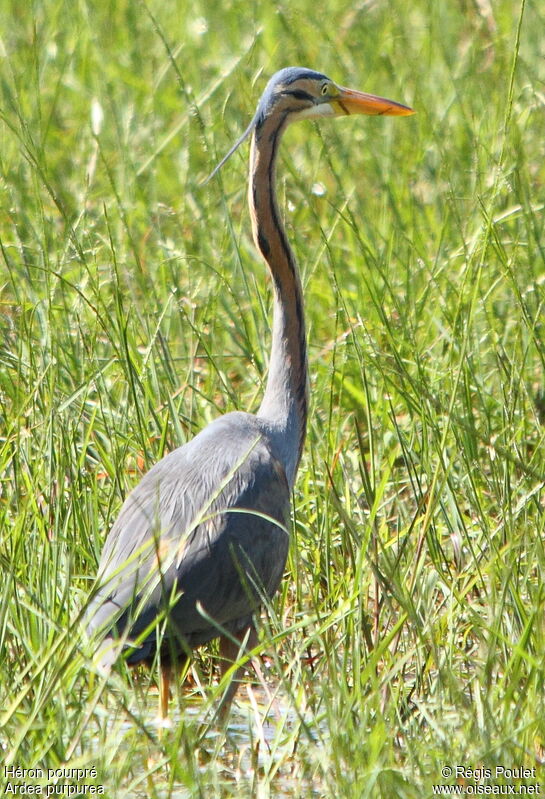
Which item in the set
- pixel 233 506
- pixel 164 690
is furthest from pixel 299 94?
pixel 164 690

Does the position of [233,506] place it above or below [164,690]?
above

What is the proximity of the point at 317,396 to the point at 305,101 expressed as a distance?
103cm

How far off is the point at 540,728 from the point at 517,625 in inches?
19.9

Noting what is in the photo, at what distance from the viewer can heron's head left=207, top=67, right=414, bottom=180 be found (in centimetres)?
364

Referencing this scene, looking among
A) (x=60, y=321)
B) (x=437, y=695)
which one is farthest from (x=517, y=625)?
(x=60, y=321)

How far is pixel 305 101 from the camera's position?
12.3ft

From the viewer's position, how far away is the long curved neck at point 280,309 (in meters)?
3.56

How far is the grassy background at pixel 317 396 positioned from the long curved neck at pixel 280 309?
12 centimetres

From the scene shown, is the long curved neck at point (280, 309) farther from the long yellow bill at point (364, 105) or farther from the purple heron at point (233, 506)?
the long yellow bill at point (364, 105)

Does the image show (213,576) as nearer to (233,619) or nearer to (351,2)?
(233,619)

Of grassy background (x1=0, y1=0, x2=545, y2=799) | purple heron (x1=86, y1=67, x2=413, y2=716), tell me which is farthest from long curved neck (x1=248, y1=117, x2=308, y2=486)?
grassy background (x1=0, y1=0, x2=545, y2=799)

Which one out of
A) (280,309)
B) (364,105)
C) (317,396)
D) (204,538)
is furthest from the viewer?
(317,396)

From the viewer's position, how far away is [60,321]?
14.5ft

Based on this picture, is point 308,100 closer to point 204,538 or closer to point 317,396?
point 317,396
